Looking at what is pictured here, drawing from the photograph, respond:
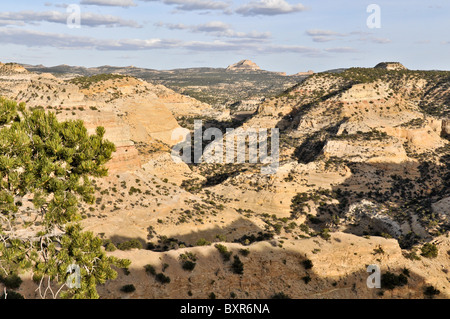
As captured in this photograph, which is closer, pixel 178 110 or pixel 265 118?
pixel 265 118

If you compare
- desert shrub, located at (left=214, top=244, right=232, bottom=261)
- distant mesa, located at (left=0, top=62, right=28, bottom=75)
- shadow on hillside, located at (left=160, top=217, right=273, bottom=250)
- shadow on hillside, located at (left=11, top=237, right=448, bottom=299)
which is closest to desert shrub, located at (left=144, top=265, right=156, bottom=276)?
shadow on hillside, located at (left=11, top=237, right=448, bottom=299)

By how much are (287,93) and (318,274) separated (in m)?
72.8

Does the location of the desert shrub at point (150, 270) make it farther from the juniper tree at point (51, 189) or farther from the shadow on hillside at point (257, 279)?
the juniper tree at point (51, 189)

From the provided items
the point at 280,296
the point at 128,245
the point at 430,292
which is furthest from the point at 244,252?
the point at 430,292

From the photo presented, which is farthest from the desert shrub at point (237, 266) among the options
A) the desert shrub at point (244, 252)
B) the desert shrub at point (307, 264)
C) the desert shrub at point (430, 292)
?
the desert shrub at point (430, 292)

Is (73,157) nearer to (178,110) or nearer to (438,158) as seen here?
(438,158)

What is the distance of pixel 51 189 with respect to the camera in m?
14.3

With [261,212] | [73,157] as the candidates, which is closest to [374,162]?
[261,212]

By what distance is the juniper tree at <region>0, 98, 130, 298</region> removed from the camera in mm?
13492

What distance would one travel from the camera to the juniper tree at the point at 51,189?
13492 millimetres

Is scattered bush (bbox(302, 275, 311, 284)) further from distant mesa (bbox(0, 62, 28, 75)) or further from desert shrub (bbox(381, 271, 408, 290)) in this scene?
distant mesa (bbox(0, 62, 28, 75))

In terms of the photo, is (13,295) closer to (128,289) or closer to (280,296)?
(128,289)
